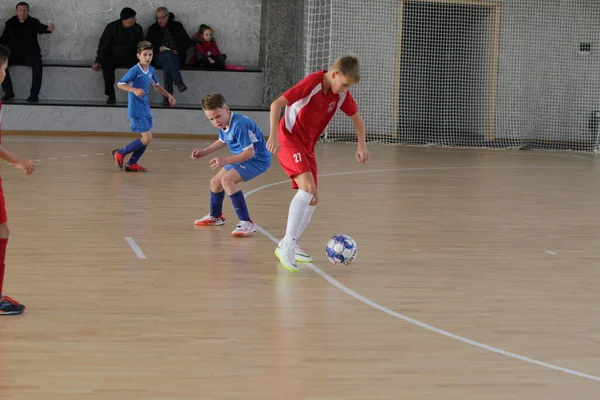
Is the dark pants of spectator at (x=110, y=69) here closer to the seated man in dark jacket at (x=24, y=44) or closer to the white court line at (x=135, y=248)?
the seated man in dark jacket at (x=24, y=44)

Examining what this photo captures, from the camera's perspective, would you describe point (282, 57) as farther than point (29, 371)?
Yes

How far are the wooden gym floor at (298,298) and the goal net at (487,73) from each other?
662cm

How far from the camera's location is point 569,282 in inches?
199

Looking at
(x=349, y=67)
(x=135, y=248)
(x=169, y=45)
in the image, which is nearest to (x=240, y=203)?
(x=135, y=248)

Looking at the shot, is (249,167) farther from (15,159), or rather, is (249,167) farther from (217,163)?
(15,159)

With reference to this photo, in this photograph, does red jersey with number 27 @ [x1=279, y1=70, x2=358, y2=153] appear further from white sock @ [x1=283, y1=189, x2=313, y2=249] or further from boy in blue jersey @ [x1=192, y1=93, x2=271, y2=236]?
boy in blue jersey @ [x1=192, y1=93, x2=271, y2=236]

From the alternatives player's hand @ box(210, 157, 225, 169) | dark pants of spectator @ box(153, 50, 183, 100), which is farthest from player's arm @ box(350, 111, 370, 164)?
dark pants of spectator @ box(153, 50, 183, 100)

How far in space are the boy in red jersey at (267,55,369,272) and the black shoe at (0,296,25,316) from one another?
1.63 m

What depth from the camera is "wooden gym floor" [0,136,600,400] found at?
324 centimetres

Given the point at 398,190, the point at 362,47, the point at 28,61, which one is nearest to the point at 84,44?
the point at 28,61

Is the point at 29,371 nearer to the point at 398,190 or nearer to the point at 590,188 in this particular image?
the point at 398,190

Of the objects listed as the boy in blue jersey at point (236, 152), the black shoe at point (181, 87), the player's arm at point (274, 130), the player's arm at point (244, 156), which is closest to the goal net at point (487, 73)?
the black shoe at point (181, 87)

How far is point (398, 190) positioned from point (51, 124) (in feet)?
22.0

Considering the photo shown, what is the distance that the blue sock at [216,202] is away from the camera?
247 inches
